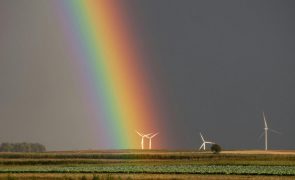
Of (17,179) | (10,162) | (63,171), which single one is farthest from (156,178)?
(10,162)

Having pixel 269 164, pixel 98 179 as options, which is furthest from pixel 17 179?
pixel 269 164

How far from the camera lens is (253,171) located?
283ft

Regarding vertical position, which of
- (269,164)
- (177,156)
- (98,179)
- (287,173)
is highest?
(177,156)

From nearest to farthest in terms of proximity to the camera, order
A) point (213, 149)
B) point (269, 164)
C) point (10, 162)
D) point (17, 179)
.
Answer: point (17, 179), point (269, 164), point (10, 162), point (213, 149)

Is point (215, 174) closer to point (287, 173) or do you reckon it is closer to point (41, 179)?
point (287, 173)

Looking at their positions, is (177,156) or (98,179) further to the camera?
(177,156)

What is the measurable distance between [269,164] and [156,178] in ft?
112

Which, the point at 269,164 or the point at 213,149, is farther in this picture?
the point at 213,149

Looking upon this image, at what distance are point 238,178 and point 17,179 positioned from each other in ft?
79.4

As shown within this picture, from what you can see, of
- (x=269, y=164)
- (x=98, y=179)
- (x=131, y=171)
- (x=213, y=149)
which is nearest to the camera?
(x=98, y=179)

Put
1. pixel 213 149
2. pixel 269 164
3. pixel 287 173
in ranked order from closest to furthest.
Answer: pixel 287 173, pixel 269 164, pixel 213 149

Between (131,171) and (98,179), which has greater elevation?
(131,171)

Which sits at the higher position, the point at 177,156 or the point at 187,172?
the point at 177,156

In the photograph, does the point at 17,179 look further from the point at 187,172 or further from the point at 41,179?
the point at 187,172
